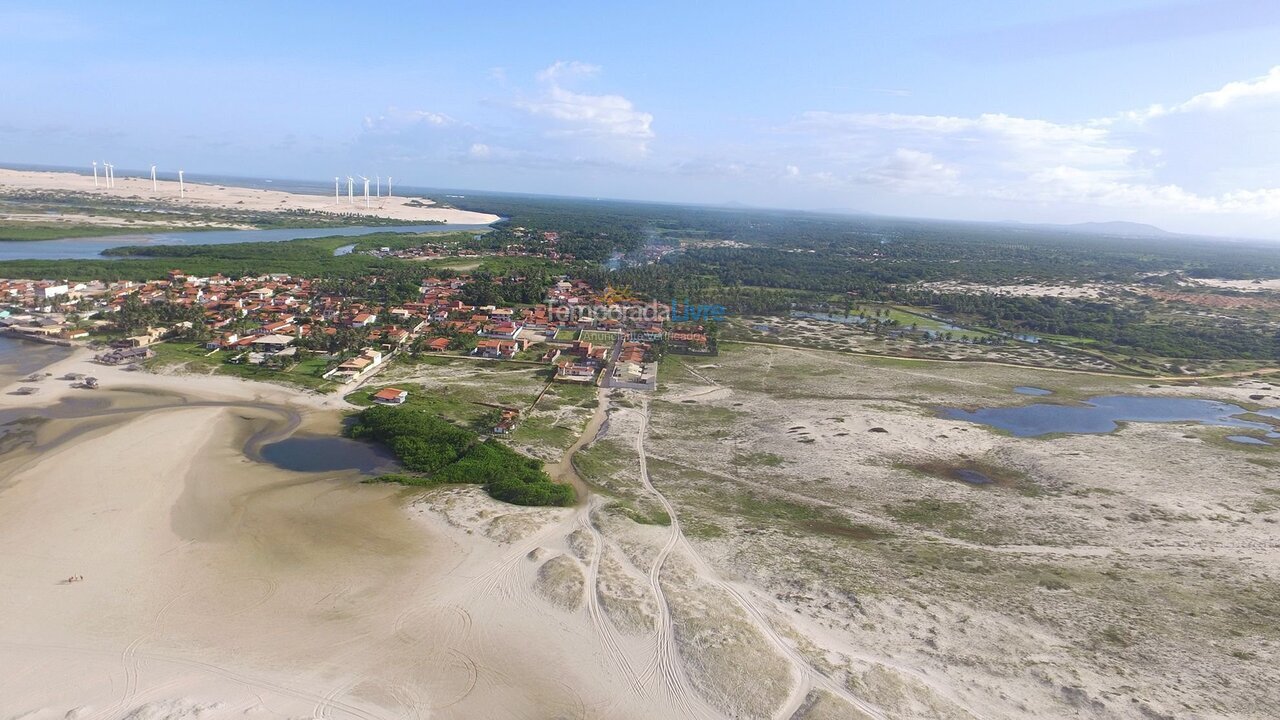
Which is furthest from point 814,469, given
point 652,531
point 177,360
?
point 177,360

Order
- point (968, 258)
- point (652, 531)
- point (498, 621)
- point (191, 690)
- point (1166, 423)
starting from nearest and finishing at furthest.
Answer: point (191, 690) < point (498, 621) < point (652, 531) < point (1166, 423) < point (968, 258)

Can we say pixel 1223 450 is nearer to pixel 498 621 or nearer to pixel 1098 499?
pixel 1098 499

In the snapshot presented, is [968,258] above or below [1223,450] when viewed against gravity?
above

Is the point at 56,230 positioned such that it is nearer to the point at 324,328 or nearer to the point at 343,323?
the point at 343,323

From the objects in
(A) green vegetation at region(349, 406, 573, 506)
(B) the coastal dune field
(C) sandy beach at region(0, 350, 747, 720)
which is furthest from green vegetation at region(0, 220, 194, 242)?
(A) green vegetation at region(349, 406, 573, 506)

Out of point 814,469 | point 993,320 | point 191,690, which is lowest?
point 191,690

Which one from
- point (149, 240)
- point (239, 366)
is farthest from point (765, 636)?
point (149, 240)

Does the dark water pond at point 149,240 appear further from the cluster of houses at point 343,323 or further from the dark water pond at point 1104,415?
the dark water pond at point 1104,415

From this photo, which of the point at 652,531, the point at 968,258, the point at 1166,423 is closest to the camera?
Result: the point at 652,531
